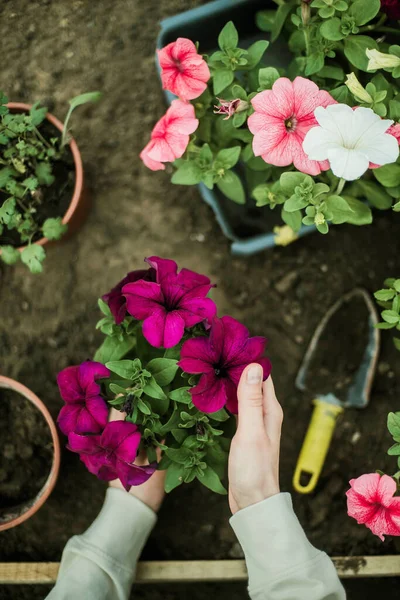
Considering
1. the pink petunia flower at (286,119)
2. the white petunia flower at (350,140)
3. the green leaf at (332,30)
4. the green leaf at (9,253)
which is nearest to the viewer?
the white petunia flower at (350,140)

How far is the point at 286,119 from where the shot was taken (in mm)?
1021

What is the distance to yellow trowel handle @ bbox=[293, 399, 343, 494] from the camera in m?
1.43

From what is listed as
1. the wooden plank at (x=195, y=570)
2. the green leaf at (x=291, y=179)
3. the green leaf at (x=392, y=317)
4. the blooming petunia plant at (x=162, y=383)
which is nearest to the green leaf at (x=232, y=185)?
the green leaf at (x=291, y=179)

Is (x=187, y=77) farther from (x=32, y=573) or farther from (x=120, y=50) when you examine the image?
(x=32, y=573)

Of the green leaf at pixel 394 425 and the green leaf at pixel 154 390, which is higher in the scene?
the green leaf at pixel 154 390

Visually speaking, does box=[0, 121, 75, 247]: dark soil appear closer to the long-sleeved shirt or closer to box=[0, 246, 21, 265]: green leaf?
box=[0, 246, 21, 265]: green leaf

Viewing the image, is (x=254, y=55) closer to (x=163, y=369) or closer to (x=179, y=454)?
(x=163, y=369)

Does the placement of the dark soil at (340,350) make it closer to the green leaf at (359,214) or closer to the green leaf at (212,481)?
the green leaf at (359,214)

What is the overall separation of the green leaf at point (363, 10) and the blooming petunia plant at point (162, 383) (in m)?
0.58

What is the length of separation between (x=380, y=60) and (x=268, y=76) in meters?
0.20

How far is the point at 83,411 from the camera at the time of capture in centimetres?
102

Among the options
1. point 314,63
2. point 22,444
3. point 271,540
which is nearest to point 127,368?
point 271,540

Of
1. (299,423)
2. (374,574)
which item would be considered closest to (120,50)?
(299,423)

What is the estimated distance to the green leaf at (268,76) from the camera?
1.06 meters
